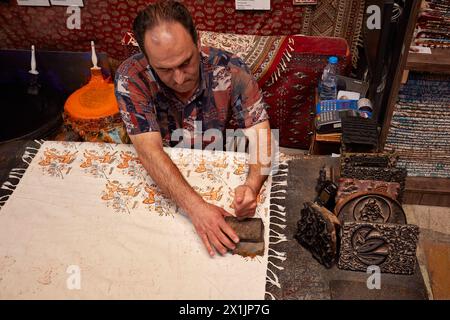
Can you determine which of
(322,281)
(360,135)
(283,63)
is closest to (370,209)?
(322,281)

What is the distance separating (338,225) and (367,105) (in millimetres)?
1233

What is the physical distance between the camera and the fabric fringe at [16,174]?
192 cm

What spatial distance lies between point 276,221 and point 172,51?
32.8 inches

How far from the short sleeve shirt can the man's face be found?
20cm

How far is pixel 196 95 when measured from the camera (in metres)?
2.09

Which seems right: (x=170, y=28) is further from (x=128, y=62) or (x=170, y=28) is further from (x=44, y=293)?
(x=44, y=293)

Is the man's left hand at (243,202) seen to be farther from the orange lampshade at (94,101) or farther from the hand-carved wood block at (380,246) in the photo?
the orange lampshade at (94,101)

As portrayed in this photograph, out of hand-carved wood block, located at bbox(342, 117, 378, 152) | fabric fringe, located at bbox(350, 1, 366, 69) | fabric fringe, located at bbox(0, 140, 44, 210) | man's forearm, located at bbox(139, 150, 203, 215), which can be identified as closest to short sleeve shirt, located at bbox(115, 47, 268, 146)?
man's forearm, located at bbox(139, 150, 203, 215)

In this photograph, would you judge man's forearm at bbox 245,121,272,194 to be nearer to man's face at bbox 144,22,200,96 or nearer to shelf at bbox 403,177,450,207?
man's face at bbox 144,22,200,96

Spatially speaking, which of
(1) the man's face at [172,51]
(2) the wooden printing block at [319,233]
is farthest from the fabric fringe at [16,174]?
(2) the wooden printing block at [319,233]

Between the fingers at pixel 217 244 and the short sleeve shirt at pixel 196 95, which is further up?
the short sleeve shirt at pixel 196 95

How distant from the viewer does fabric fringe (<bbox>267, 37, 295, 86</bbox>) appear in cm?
279

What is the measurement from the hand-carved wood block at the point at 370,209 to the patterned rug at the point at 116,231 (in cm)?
27
